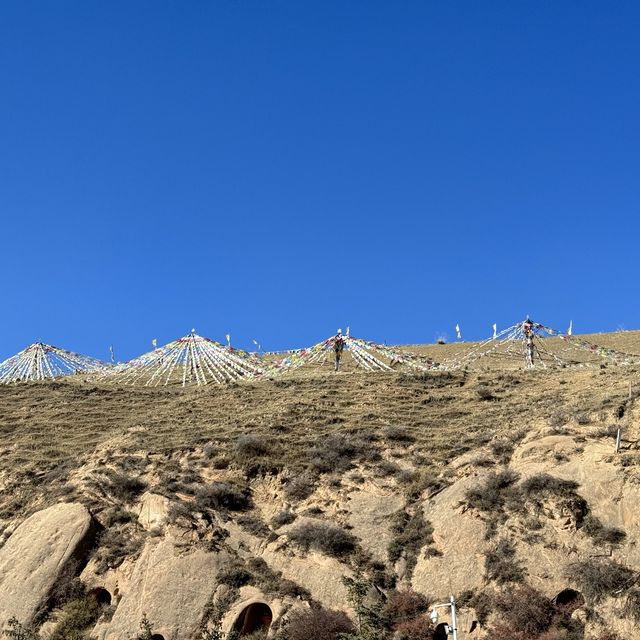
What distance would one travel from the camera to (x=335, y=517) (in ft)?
81.7

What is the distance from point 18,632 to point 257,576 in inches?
259

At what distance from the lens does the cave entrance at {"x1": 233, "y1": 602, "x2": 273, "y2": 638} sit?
2091 centimetres

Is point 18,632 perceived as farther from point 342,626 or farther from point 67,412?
point 67,412

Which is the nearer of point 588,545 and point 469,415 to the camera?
point 588,545

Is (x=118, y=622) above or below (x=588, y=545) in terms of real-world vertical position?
below

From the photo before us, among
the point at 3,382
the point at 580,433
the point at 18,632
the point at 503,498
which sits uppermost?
the point at 3,382

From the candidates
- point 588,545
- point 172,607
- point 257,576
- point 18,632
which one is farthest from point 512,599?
point 18,632

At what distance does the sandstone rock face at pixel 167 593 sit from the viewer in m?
21.2

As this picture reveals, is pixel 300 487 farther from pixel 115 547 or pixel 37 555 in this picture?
pixel 37 555

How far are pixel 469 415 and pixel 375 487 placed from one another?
7764mm

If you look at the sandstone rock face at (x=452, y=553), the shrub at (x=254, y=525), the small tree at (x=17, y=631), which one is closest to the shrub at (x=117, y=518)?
the shrub at (x=254, y=525)

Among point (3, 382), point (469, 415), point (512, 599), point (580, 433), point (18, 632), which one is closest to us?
point (512, 599)

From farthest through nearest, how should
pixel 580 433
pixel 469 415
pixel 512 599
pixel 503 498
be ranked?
pixel 469 415, pixel 580 433, pixel 503 498, pixel 512 599

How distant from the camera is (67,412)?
39875mm
